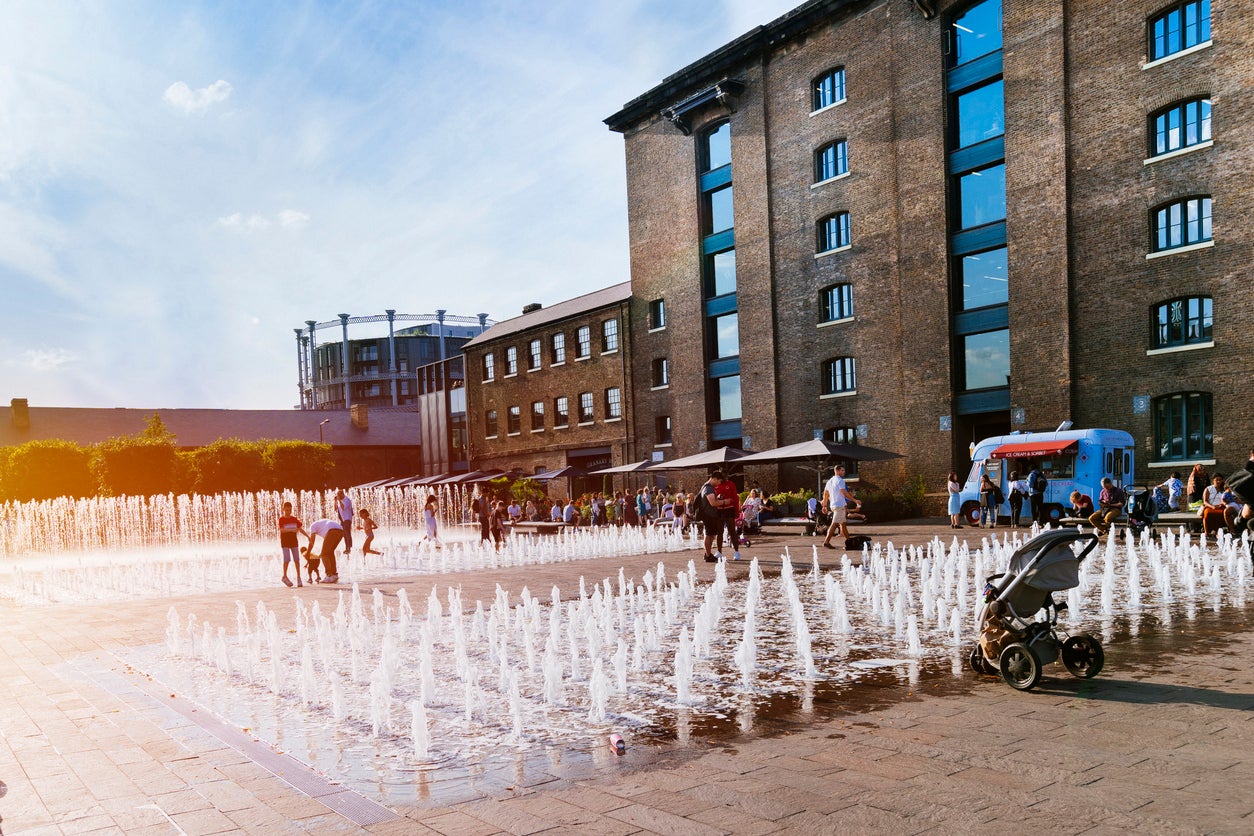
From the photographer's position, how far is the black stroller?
22.5 ft

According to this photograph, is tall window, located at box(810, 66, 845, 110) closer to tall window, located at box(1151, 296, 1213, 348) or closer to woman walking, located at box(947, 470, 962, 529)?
tall window, located at box(1151, 296, 1213, 348)

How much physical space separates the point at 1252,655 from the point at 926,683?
2.94 meters

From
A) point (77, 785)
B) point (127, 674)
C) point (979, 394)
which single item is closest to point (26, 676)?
point (127, 674)

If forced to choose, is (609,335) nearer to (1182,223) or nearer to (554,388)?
(554,388)

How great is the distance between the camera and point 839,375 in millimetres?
35094

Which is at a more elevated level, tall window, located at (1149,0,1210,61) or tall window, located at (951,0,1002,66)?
tall window, located at (951,0,1002,66)

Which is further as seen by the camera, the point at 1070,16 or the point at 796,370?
the point at 796,370

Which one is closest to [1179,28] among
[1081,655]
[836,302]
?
[836,302]

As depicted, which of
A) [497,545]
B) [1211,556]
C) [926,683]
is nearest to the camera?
[926,683]

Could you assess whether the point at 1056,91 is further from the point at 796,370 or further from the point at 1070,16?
the point at 796,370

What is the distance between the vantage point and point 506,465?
53.1m

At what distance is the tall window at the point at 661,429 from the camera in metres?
43.1

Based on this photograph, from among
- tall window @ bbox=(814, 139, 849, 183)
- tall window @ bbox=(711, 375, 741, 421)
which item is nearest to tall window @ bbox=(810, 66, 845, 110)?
tall window @ bbox=(814, 139, 849, 183)

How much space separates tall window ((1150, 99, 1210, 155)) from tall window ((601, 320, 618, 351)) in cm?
2512
